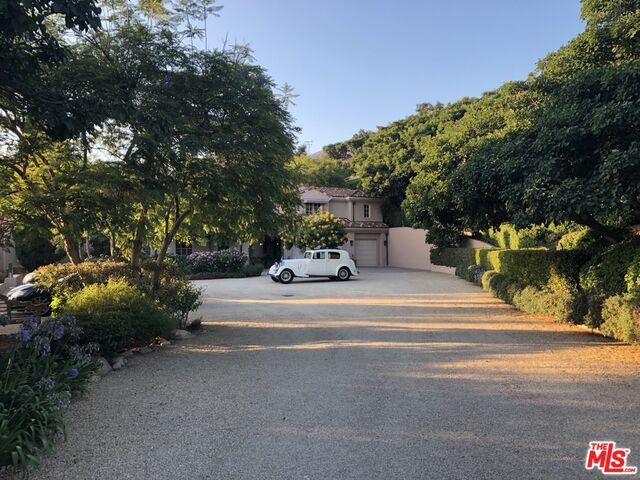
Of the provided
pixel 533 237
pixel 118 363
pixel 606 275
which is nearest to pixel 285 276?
pixel 533 237

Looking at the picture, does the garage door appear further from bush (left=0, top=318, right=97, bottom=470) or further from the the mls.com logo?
the the mls.com logo

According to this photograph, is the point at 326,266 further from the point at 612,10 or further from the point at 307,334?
the point at 612,10

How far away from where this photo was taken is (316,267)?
77.4ft

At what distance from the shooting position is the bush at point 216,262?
89.6 feet

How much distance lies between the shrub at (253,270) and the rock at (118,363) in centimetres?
2071

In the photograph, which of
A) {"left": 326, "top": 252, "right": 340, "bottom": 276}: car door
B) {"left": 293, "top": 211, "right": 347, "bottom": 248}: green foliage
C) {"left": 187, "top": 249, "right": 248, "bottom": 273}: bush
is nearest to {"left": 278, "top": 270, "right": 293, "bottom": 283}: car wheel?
{"left": 326, "top": 252, "right": 340, "bottom": 276}: car door

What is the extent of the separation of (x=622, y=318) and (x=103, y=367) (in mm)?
8072

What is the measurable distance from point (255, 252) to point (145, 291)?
24.6 metres

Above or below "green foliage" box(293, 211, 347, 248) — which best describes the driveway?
below

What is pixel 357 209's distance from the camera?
37500mm

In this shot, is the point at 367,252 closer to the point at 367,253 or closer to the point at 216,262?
the point at 367,253

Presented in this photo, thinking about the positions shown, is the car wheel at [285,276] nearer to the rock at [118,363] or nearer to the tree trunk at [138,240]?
the tree trunk at [138,240]

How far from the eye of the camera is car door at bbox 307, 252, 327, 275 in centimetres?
2350

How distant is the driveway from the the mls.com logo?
0.09 metres
